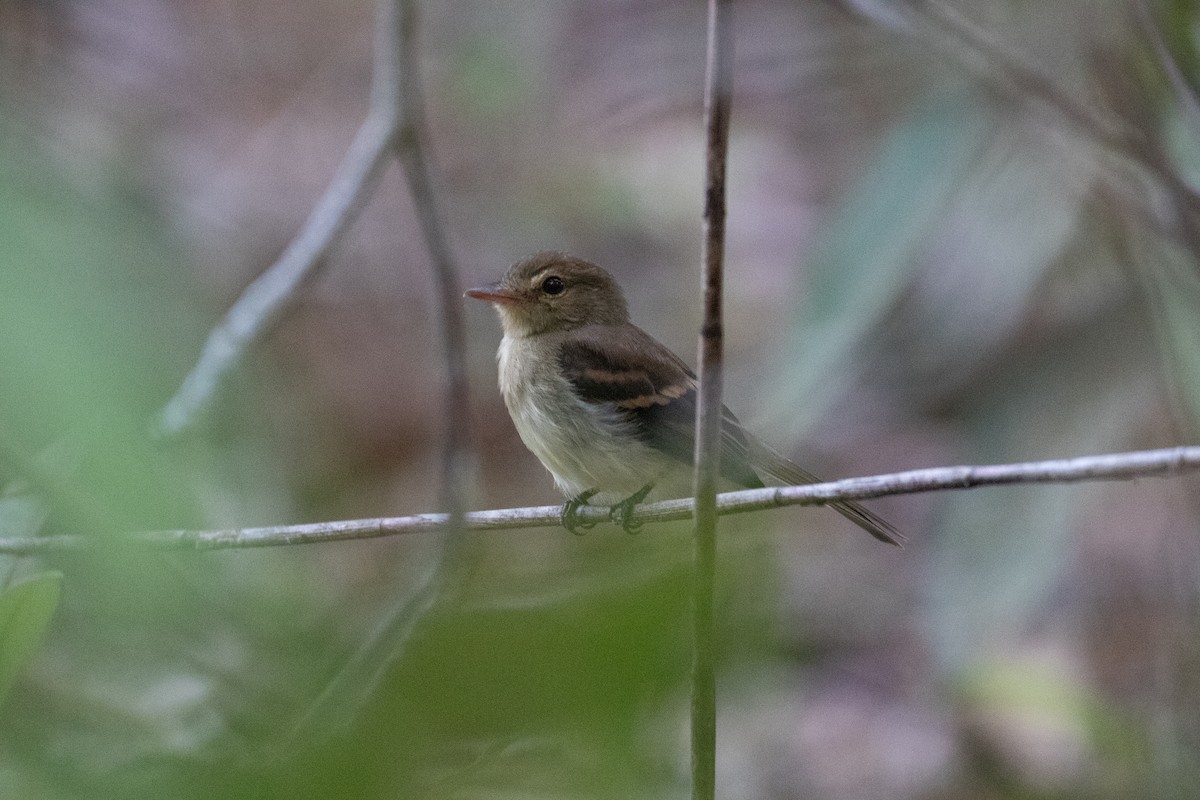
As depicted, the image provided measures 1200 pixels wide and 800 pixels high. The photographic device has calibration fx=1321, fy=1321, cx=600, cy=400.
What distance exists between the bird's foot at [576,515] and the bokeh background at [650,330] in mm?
298

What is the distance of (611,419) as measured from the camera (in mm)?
3479

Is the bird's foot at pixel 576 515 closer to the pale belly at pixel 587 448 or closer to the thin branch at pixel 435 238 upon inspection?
the pale belly at pixel 587 448

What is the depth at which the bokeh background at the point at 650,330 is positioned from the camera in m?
0.62

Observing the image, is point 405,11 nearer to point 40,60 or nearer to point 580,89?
point 40,60

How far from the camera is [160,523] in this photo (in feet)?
2.19

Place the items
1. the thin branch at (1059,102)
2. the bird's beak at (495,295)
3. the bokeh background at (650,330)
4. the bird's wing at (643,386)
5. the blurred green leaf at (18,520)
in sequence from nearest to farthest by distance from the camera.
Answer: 1. the bokeh background at (650,330)
2. the blurred green leaf at (18,520)
3. the thin branch at (1059,102)
4. the bird's wing at (643,386)
5. the bird's beak at (495,295)

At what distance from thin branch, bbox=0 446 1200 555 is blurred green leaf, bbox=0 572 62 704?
3 centimetres

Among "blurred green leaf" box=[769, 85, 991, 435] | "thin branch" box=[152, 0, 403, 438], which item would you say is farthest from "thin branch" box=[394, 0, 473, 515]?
"blurred green leaf" box=[769, 85, 991, 435]

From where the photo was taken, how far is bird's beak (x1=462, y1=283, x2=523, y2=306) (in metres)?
3.74

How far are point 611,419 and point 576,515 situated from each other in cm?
45

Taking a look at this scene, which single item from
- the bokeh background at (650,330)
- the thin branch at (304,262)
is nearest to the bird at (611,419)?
the bokeh background at (650,330)

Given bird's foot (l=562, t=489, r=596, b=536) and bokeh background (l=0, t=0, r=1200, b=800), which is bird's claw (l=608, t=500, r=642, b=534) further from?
bokeh background (l=0, t=0, r=1200, b=800)

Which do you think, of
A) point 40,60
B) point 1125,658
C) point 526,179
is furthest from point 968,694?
point 40,60

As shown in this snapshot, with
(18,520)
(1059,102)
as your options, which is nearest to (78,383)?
(18,520)
